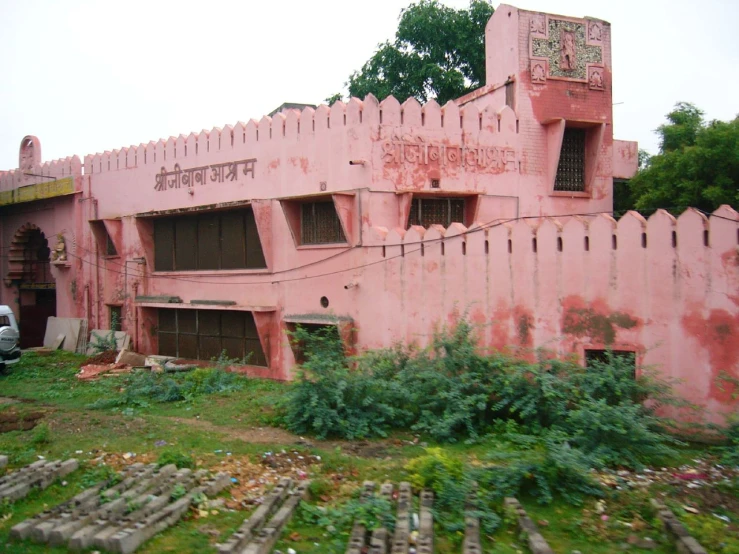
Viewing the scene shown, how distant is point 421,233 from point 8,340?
9458mm

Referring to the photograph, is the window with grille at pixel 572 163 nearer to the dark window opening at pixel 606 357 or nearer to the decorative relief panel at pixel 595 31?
the decorative relief panel at pixel 595 31

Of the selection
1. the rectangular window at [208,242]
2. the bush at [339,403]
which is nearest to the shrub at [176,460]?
the bush at [339,403]

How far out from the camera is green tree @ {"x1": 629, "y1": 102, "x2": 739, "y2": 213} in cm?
1160

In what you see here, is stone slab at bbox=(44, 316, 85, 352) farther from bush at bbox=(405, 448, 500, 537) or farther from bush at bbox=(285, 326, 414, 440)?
bush at bbox=(405, 448, 500, 537)

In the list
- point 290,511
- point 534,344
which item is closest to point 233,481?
point 290,511

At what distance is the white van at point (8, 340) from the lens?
13.7m

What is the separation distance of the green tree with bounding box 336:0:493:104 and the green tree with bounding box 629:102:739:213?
11.2 meters

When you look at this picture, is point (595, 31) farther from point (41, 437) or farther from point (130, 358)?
point (130, 358)

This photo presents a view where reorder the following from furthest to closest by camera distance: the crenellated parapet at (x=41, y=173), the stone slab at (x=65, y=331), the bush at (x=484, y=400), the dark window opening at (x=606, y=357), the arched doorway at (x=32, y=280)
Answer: the arched doorway at (x=32, y=280) < the crenellated parapet at (x=41, y=173) < the stone slab at (x=65, y=331) < the dark window opening at (x=606, y=357) < the bush at (x=484, y=400)

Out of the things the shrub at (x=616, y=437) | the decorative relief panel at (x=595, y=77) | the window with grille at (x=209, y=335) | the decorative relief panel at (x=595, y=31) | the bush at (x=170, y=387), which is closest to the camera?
the shrub at (x=616, y=437)

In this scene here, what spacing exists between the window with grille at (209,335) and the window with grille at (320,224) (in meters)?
2.28

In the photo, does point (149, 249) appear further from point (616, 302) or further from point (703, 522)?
point (703, 522)

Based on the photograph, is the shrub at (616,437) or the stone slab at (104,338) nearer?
the shrub at (616,437)

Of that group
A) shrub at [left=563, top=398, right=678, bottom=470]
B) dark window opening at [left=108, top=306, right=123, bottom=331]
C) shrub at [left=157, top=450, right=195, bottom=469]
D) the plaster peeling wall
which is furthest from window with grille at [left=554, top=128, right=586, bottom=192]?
dark window opening at [left=108, top=306, right=123, bottom=331]
